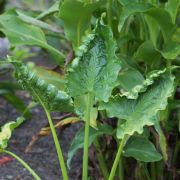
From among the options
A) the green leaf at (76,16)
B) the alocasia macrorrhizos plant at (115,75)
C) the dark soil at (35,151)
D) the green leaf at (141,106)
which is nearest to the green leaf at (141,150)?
the alocasia macrorrhizos plant at (115,75)

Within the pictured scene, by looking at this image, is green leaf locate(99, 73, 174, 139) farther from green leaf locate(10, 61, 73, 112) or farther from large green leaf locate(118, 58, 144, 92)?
large green leaf locate(118, 58, 144, 92)

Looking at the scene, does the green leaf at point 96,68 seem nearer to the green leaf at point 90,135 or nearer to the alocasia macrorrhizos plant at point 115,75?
the alocasia macrorrhizos plant at point 115,75

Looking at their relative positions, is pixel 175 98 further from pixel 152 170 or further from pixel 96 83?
pixel 96 83

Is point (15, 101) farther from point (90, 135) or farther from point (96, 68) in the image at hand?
point (96, 68)

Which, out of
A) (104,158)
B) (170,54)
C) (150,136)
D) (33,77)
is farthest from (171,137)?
(33,77)

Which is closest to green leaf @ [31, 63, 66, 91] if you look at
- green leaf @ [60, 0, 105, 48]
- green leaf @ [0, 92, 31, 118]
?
green leaf @ [60, 0, 105, 48]

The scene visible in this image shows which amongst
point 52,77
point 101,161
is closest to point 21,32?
point 52,77
